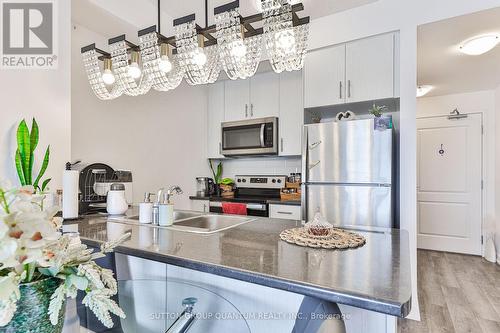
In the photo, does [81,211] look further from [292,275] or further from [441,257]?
[441,257]

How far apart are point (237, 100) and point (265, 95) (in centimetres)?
41

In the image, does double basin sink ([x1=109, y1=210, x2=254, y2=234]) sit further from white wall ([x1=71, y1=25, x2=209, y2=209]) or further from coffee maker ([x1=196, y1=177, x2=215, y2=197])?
coffee maker ([x1=196, y1=177, x2=215, y2=197])

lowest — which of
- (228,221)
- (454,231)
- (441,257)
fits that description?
(441,257)

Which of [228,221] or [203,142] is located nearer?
[228,221]

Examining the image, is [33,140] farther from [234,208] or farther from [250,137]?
[250,137]

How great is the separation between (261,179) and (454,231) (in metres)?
3.24

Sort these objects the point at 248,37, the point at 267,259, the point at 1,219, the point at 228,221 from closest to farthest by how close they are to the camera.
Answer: the point at 1,219, the point at 267,259, the point at 248,37, the point at 228,221

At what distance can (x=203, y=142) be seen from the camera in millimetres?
3793

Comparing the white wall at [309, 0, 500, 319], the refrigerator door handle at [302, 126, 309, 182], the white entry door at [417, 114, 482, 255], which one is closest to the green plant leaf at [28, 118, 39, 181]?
the refrigerator door handle at [302, 126, 309, 182]

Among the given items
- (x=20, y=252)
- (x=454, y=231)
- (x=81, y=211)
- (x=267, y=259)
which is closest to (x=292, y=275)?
(x=267, y=259)

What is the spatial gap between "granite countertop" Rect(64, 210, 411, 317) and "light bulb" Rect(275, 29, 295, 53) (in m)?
0.97

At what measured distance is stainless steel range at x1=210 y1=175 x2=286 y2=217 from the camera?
302cm

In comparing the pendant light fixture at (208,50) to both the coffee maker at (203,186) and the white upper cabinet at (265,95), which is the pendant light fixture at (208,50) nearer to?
the white upper cabinet at (265,95)

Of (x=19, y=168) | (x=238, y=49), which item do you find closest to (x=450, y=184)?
(x=238, y=49)
